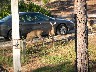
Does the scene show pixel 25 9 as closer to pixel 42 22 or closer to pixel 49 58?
pixel 42 22

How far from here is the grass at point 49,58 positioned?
13.5 metres

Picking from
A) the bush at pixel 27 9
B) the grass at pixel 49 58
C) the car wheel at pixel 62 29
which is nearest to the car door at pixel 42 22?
the car wheel at pixel 62 29

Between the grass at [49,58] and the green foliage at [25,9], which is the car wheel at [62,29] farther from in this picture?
the green foliage at [25,9]

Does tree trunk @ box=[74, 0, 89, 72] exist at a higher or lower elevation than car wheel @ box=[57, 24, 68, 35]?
higher

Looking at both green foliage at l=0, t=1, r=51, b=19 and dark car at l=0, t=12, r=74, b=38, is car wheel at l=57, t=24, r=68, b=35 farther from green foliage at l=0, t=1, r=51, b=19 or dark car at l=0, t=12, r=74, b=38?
green foliage at l=0, t=1, r=51, b=19

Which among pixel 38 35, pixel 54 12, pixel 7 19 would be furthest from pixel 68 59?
pixel 54 12

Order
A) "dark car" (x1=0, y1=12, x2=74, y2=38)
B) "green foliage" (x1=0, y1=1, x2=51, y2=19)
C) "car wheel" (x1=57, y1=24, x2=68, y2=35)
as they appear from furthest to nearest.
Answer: "green foliage" (x1=0, y1=1, x2=51, y2=19)
"car wheel" (x1=57, y1=24, x2=68, y2=35)
"dark car" (x1=0, y1=12, x2=74, y2=38)

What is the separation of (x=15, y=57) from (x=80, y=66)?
8.92 feet

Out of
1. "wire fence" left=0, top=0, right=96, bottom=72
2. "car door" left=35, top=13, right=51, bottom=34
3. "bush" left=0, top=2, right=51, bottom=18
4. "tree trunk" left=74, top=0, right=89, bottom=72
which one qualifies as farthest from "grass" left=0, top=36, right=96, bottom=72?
"bush" left=0, top=2, right=51, bottom=18

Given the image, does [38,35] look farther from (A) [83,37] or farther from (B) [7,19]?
(A) [83,37]

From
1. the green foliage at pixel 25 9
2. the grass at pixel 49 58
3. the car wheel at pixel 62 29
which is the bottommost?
the grass at pixel 49 58

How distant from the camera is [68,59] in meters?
14.7

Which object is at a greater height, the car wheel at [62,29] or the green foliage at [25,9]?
the green foliage at [25,9]

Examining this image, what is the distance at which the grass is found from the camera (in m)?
13.5
